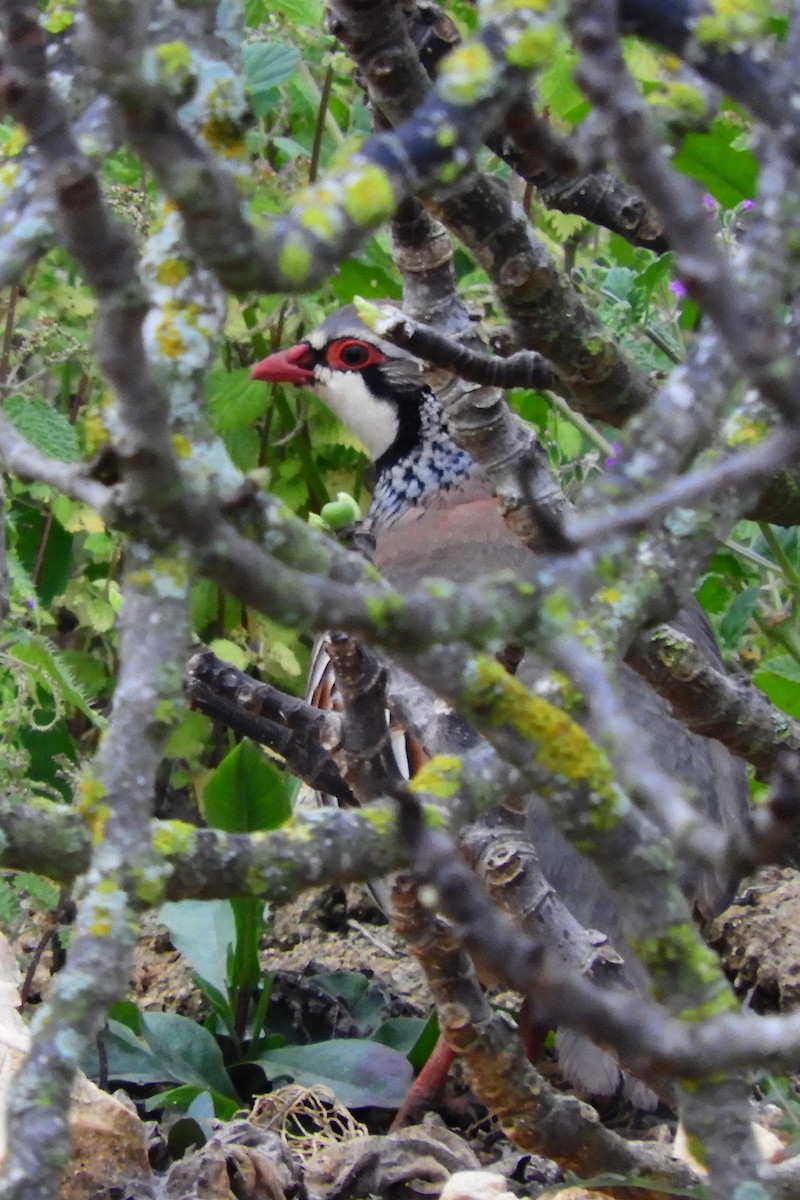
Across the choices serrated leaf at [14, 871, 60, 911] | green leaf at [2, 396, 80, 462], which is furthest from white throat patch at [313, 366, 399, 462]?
serrated leaf at [14, 871, 60, 911]

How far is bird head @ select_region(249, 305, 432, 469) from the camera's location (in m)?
3.87

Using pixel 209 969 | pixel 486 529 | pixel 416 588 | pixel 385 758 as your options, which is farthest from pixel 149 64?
pixel 486 529

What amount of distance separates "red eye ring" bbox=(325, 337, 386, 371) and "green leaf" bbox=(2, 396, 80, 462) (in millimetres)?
1037

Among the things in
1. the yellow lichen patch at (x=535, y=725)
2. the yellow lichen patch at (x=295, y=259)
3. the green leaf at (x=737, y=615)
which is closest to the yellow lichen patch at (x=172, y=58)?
the yellow lichen patch at (x=295, y=259)

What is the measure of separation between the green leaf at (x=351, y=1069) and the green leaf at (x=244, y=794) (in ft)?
1.33

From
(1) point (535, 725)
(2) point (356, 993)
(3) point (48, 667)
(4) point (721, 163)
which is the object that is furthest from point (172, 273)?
(2) point (356, 993)

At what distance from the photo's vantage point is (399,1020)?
2.97m

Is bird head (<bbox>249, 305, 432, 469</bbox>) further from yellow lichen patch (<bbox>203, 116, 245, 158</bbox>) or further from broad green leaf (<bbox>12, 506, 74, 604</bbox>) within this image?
yellow lichen patch (<bbox>203, 116, 245, 158</bbox>)

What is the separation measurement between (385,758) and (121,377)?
3.32 feet

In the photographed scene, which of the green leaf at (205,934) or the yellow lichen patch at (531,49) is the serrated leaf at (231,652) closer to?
the green leaf at (205,934)

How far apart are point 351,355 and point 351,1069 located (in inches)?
71.8

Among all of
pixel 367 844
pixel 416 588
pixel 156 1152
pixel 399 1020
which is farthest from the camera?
pixel 399 1020

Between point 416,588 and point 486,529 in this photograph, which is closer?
point 416,588

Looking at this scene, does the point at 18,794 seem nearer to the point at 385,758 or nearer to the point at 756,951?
the point at 385,758
